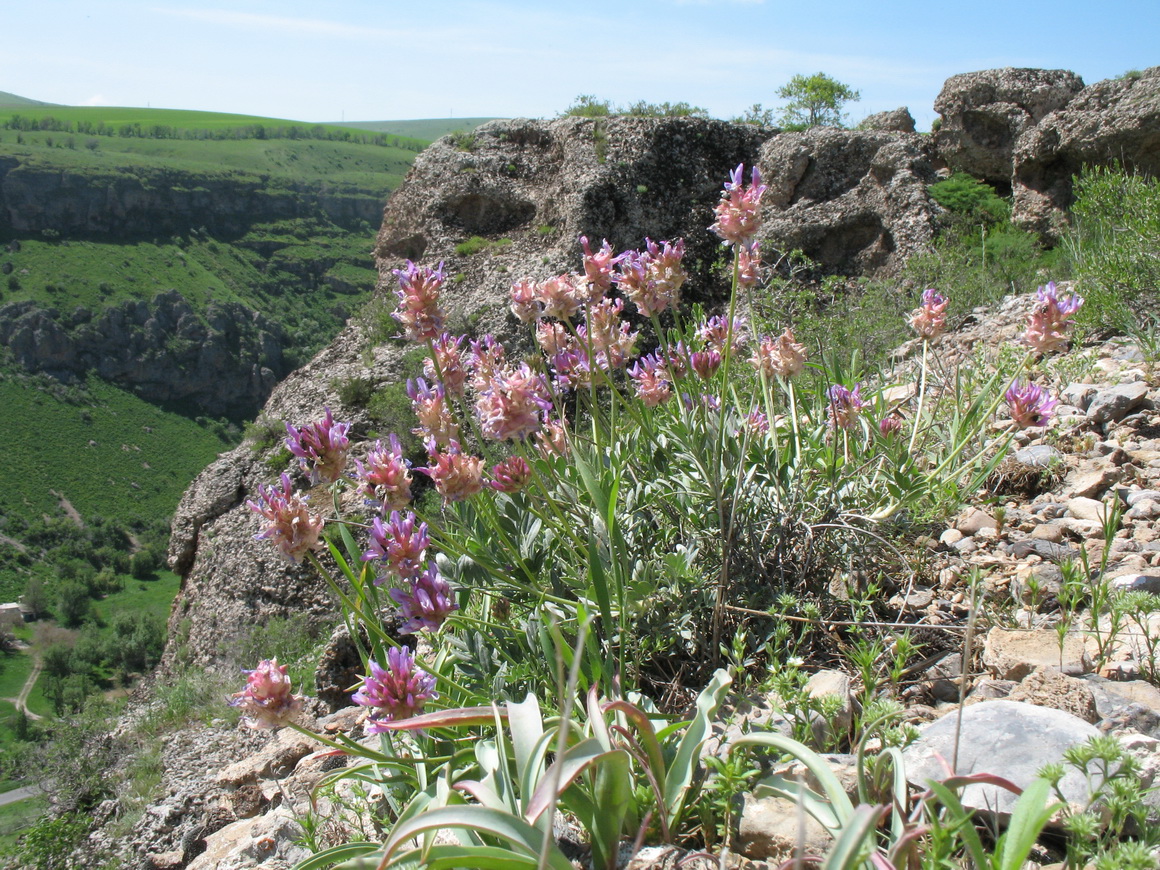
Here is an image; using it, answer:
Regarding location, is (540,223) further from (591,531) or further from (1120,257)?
(591,531)

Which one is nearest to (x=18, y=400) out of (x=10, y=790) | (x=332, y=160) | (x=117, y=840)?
(x=10, y=790)

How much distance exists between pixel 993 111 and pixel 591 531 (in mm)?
8644

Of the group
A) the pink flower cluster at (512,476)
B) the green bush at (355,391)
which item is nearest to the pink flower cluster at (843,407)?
the pink flower cluster at (512,476)

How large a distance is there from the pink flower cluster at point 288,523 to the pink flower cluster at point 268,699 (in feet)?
0.87

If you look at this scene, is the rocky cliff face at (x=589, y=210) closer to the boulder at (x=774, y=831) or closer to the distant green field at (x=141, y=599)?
the boulder at (x=774, y=831)

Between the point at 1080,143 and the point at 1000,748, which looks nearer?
the point at 1000,748

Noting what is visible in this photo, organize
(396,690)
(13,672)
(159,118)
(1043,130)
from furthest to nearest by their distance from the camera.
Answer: (159,118) → (13,672) → (1043,130) → (396,690)

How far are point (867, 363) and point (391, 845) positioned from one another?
4778mm

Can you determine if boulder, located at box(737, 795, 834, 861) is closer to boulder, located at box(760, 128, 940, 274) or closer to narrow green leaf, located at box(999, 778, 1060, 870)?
narrow green leaf, located at box(999, 778, 1060, 870)

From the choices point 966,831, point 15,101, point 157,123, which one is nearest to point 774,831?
point 966,831

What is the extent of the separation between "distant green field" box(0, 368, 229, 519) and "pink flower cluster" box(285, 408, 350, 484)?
69.8 metres

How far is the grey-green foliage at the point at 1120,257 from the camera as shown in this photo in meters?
4.25

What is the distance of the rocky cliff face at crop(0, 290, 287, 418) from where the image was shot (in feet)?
216

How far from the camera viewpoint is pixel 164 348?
228ft
